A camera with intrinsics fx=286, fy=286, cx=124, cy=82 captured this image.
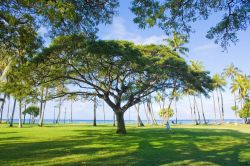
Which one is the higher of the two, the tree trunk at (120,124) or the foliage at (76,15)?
the foliage at (76,15)

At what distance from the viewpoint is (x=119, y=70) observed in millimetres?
29766

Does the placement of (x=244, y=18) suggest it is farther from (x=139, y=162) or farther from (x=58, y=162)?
(x=58, y=162)

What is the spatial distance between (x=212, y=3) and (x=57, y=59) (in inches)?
794

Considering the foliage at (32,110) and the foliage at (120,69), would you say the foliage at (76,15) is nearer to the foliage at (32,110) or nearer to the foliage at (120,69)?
the foliage at (120,69)

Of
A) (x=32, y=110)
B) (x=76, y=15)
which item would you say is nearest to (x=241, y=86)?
(x=32, y=110)

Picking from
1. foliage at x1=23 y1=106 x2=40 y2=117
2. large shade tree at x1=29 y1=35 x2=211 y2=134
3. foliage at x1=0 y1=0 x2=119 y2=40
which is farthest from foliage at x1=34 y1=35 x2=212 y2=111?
foliage at x1=23 y1=106 x2=40 y2=117

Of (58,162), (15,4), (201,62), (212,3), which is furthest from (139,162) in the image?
(201,62)

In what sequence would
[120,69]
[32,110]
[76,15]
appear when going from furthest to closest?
1. [32,110]
2. [120,69]
3. [76,15]

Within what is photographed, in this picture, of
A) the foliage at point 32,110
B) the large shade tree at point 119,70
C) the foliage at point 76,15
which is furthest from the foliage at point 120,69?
the foliage at point 32,110

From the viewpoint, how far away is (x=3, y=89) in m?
28.6

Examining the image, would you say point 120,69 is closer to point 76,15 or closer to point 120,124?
point 120,124

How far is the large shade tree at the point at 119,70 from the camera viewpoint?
1047 inches

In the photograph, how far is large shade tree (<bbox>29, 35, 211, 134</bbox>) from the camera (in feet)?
87.2

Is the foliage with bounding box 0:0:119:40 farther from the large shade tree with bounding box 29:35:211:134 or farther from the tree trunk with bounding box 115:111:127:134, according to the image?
the tree trunk with bounding box 115:111:127:134
